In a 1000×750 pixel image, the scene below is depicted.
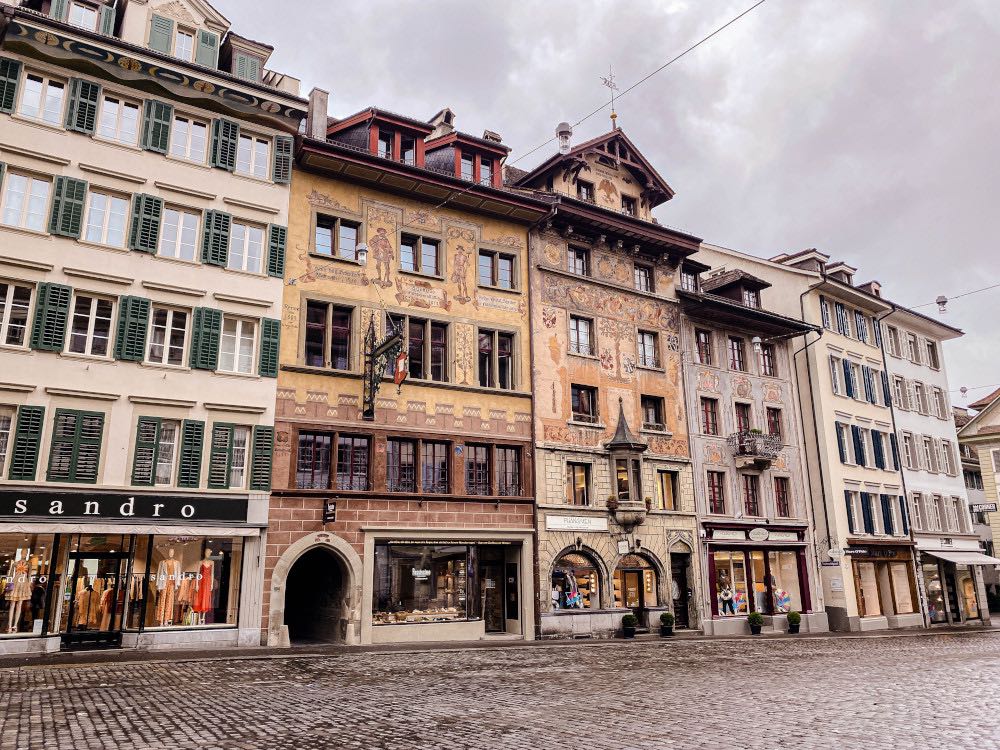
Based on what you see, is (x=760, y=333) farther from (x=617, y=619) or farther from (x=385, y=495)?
(x=385, y=495)

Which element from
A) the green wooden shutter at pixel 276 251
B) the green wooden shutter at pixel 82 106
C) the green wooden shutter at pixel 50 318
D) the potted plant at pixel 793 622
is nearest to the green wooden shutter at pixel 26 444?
the green wooden shutter at pixel 50 318

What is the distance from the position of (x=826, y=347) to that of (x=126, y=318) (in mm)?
32307

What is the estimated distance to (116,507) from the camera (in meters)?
20.6

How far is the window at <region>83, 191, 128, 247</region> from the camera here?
22.0m

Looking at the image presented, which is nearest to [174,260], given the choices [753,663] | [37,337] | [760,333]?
[37,337]

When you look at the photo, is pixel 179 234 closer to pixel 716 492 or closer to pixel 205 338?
pixel 205 338

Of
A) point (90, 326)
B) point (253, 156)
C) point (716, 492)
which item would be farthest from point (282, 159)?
point (716, 492)

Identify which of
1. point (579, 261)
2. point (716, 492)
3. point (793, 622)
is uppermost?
point (579, 261)

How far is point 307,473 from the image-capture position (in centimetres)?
Answer: 2383

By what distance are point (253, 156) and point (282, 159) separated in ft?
2.89

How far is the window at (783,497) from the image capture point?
36.3 metres

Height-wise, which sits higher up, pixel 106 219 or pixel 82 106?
pixel 82 106

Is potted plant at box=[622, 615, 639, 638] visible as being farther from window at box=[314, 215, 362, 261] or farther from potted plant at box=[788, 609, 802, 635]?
window at box=[314, 215, 362, 261]

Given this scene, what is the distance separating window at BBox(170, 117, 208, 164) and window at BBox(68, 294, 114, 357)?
5178mm
